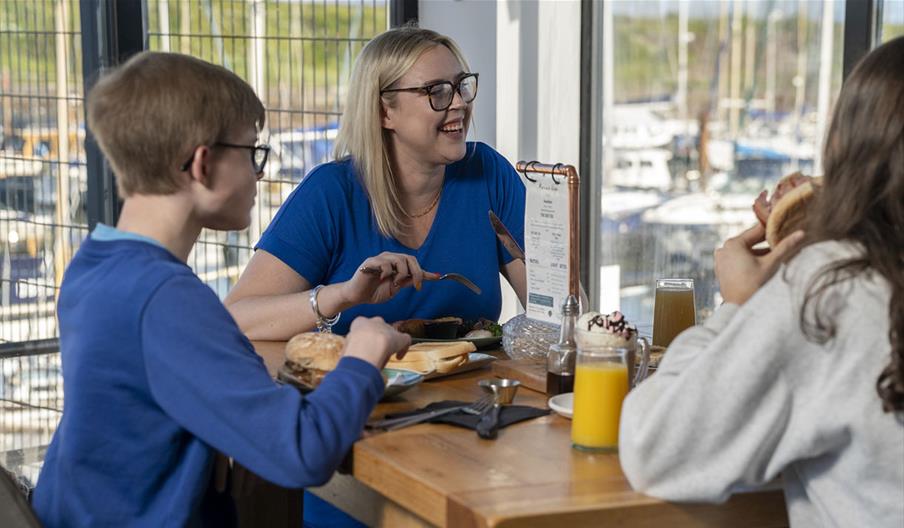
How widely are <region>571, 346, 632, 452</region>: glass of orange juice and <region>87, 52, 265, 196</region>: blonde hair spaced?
56 cm

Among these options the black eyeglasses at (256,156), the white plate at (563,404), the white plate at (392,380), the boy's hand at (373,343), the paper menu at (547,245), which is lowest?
the white plate at (563,404)

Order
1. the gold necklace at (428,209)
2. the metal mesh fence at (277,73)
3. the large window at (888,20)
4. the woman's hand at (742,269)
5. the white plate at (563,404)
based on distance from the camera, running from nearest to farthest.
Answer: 1. the woman's hand at (742,269)
2. the white plate at (563,404)
3. the gold necklace at (428,209)
4. the large window at (888,20)
5. the metal mesh fence at (277,73)

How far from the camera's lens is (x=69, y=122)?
3418 mm

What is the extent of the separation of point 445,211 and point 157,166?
1.05 meters

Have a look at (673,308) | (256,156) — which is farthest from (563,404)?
(256,156)

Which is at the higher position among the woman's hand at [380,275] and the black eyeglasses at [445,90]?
the black eyeglasses at [445,90]

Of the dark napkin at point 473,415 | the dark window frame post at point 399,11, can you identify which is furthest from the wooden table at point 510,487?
the dark window frame post at point 399,11

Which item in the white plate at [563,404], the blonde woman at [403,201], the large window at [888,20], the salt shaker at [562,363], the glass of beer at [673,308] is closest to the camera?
the white plate at [563,404]

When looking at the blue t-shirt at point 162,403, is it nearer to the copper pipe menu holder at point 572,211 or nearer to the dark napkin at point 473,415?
the dark napkin at point 473,415

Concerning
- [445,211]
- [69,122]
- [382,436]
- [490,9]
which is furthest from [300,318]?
[490,9]

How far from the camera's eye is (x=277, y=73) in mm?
3650

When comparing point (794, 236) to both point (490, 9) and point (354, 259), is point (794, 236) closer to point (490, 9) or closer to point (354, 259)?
point (354, 259)

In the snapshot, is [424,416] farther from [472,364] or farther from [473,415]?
[472,364]

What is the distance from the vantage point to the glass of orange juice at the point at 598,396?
145cm
